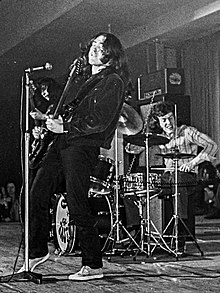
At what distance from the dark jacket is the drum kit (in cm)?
88

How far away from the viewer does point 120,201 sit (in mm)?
4785

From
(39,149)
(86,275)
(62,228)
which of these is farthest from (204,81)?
(86,275)

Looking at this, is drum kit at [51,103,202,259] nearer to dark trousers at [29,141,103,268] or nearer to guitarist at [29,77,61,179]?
guitarist at [29,77,61,179]

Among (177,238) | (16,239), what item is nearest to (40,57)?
(16,239)

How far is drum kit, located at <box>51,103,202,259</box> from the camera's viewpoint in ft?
13.8

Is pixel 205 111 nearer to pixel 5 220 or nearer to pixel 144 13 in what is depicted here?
pixel 144 13

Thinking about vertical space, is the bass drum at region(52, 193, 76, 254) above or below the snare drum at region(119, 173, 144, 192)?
below

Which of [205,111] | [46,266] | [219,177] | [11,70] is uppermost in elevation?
[11,70]

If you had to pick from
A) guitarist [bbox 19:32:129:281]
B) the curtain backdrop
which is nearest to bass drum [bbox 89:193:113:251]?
guitarist [bbox 19:32:129:281]

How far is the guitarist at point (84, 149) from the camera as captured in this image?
311 centimetres

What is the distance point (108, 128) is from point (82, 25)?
4.84 metres

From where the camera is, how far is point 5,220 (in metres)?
9.12

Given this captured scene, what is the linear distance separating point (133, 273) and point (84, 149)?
2.59 ft

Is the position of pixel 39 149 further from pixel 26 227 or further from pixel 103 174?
pixel 103 174
